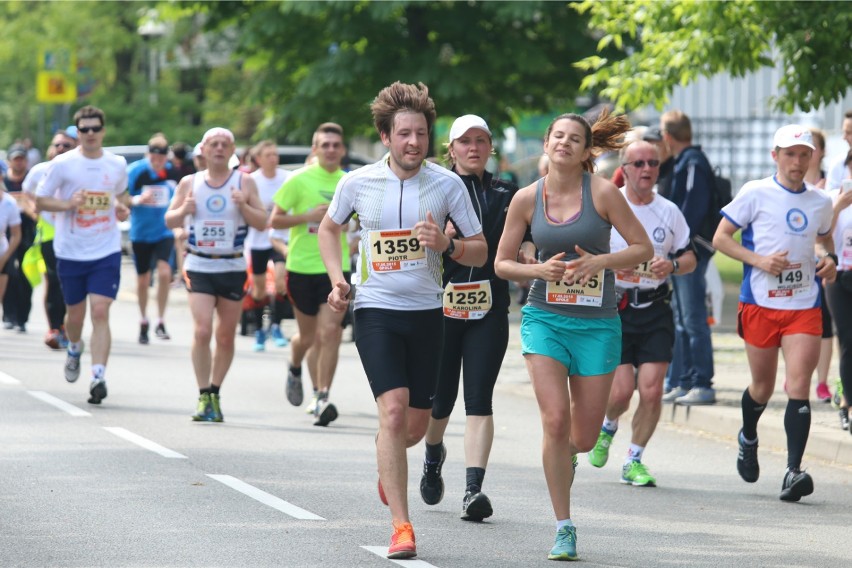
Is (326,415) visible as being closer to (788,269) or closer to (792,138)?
(788,269)

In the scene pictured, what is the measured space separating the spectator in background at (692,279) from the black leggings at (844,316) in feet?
5.77

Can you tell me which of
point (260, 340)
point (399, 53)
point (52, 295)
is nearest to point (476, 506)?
point (52, 295)

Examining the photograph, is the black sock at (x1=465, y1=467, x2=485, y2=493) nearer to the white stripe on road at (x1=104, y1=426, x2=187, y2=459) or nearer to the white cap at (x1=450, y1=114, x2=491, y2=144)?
the white cap at (x1=450, y1=114, x2=491, y2=144)

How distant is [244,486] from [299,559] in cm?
202

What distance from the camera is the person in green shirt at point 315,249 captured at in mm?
11688

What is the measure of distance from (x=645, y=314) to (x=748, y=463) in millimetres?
1010

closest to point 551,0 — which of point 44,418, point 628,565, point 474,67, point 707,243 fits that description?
point 474,67

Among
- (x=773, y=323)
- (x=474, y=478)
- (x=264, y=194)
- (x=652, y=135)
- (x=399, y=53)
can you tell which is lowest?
(x=474, y=478)

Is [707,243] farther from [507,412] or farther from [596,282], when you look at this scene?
[596,282]

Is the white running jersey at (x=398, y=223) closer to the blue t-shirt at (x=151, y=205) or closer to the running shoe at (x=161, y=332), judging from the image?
the blue t-shirt at (x=151, y=205)

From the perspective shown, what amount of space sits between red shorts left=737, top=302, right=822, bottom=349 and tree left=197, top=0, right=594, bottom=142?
13.1 metres

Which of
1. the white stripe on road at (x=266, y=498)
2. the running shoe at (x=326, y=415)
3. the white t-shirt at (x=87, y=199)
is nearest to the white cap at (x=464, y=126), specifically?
the white stripe on road at (x=266, y=498)

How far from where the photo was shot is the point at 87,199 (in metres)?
Result: 12.8

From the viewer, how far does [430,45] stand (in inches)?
926
